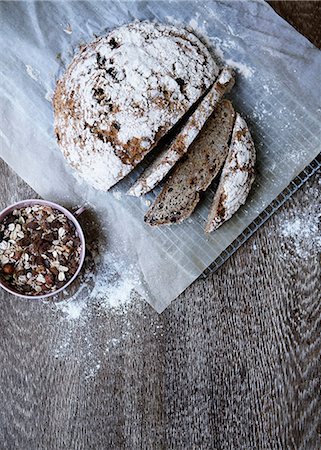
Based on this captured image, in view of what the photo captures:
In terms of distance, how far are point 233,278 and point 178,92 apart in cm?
68

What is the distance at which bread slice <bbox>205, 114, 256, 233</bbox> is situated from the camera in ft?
6.40

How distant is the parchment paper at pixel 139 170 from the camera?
206cm

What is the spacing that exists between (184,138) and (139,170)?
0.81ft

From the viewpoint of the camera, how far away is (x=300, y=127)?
207 centimetres

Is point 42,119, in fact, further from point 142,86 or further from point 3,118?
point 142,86

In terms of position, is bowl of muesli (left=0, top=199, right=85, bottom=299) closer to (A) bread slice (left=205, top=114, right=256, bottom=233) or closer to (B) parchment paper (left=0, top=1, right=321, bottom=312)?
(B) parchment paper (left=0, top=1, right=321, bottom=312)

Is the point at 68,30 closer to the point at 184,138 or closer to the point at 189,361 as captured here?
the point at 184,138

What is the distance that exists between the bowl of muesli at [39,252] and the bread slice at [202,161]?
33cm

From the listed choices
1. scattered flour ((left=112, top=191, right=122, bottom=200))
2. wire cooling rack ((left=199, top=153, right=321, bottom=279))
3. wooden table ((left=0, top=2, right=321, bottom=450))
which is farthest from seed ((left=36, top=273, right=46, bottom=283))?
wire cooling rack ((left=199, top=153, right=321, bottom=279))

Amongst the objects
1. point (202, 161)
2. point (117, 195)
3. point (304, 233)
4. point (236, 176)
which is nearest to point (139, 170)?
point (117, 195)

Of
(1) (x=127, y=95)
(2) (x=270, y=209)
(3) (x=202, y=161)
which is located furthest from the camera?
(2) (x=270, y=209)

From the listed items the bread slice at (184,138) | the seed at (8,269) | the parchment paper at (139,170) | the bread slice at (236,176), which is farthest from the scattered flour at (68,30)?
the seed at (8,269)

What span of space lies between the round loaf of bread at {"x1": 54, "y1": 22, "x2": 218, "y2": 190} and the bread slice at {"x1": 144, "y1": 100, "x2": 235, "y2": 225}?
0.12m

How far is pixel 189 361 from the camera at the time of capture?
2.12 metres
